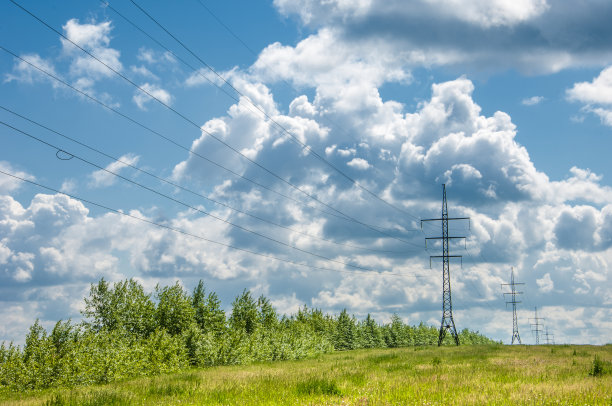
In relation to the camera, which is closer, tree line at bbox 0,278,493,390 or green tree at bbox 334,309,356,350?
tree line at bbox 0,278,493,390

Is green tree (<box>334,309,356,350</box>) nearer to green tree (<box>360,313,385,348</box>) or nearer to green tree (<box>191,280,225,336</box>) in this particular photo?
green tree (<box>360,313,385,348</box>)

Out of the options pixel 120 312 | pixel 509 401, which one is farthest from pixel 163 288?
pixel 509 401

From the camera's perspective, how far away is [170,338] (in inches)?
1532

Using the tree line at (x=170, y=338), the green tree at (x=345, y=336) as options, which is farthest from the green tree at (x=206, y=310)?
the green tree at (x=345, y=336)

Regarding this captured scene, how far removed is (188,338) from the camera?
39.7 metres

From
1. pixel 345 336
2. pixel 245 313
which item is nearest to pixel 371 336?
pixel 345 336

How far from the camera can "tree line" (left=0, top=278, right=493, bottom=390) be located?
26.8 metres

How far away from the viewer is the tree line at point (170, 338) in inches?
1055

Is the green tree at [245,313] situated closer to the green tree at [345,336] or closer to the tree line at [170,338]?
the tree line at [170,338]

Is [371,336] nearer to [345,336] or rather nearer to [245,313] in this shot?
[345,336]

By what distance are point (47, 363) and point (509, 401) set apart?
2498 centimetres

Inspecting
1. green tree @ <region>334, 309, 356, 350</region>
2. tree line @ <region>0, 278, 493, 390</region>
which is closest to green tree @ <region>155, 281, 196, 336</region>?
tree line @ <region>0, 278, 493, 390</region>

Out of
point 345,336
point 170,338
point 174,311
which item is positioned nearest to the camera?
Result: point 170,338

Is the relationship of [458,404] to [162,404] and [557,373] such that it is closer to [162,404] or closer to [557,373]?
[162,404]
